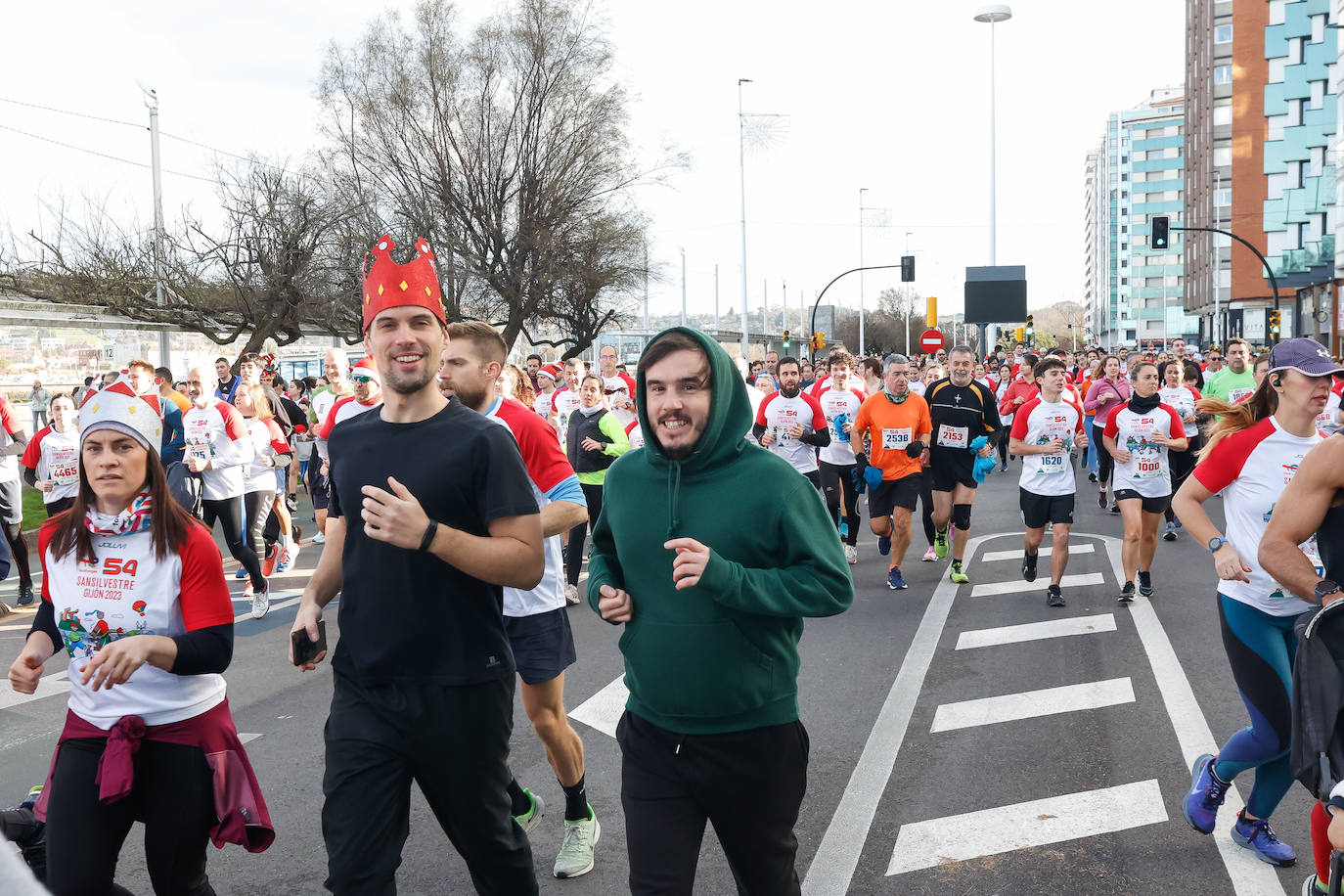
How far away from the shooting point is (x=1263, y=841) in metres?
4.32

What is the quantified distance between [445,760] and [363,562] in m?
0.56

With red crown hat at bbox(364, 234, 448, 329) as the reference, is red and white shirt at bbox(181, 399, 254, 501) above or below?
below

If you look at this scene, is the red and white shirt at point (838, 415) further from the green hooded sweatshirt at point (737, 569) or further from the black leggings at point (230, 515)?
the green hooded sweatshirt at point (737, 569)

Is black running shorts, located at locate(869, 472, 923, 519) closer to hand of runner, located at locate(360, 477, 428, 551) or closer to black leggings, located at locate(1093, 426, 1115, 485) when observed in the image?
black leggings, located at locate(1093, 426, 1115, 485)

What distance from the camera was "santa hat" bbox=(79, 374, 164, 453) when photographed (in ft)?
10.8

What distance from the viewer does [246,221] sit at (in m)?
26.6

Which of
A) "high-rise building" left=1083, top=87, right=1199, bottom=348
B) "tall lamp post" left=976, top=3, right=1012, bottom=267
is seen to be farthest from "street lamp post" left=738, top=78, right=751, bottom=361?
"high-rise building" left=1083, top=87, right=1199, bottom=348

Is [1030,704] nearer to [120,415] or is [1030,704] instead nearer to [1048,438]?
[1048,438]

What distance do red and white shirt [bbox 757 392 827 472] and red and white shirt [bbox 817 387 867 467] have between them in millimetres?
263

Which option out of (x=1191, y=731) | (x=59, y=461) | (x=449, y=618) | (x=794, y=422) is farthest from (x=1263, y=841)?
(x=59, y=461)

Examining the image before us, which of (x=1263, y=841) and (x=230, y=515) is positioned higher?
(x=230, y=515)

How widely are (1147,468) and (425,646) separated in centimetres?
763

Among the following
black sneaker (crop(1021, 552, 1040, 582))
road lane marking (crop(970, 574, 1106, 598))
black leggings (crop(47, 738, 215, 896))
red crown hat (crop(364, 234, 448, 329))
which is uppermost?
red crown hat (crop(364, 234, 448, 329))

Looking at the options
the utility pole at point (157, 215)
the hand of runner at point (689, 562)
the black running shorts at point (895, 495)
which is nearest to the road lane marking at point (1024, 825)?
the hand of runner at point (689, 562)
